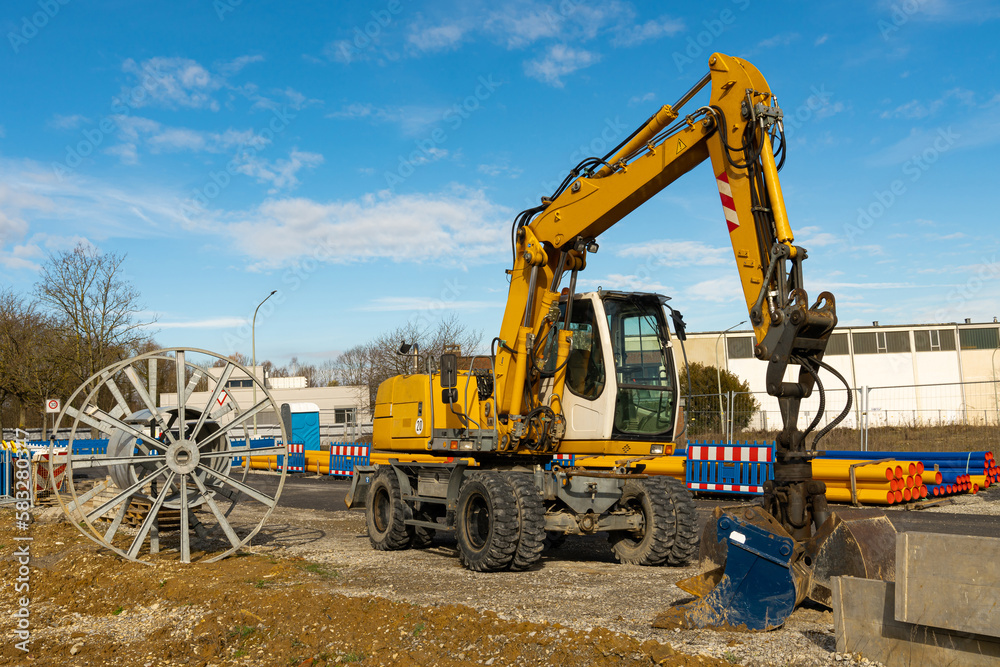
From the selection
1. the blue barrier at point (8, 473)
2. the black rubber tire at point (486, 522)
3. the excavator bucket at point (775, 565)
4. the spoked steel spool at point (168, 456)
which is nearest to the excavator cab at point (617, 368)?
the black rubber tire at point (486, 522)

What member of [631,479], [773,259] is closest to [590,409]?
[631,479]

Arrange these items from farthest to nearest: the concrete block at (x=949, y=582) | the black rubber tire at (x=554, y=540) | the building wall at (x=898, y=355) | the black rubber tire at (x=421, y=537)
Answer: the building wall at (x=898, y=355)
the black rubber tire at (x=421, y=537)
the black rubber tire at (x=554, y=540)
the concrete block at (x=949, y=582)

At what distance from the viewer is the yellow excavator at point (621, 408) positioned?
18.1 ft

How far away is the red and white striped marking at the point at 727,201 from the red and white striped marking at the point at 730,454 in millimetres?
8486

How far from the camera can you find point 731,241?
260 inches

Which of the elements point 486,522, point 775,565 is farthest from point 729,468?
point 775,565

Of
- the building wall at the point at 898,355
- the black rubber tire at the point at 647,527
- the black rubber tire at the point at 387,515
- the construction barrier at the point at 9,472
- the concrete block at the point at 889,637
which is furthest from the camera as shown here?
the building wall at the point at 898,355

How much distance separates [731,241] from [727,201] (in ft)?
1.22

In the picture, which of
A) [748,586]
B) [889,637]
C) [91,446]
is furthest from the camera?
[91,446]

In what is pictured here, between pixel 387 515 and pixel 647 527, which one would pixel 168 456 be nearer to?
pixel 387 515

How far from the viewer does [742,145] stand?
6625 mm

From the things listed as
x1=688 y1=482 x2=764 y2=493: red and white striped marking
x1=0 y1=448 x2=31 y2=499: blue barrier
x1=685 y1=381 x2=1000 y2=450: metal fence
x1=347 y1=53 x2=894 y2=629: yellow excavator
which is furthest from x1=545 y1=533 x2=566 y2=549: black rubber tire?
x1=0 y1=448 x2=31 y2=499: blue barrier

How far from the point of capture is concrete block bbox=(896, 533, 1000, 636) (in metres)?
4.21

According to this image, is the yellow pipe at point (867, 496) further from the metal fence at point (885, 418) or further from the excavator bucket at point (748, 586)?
the excavator bucket at point (748, 586)
